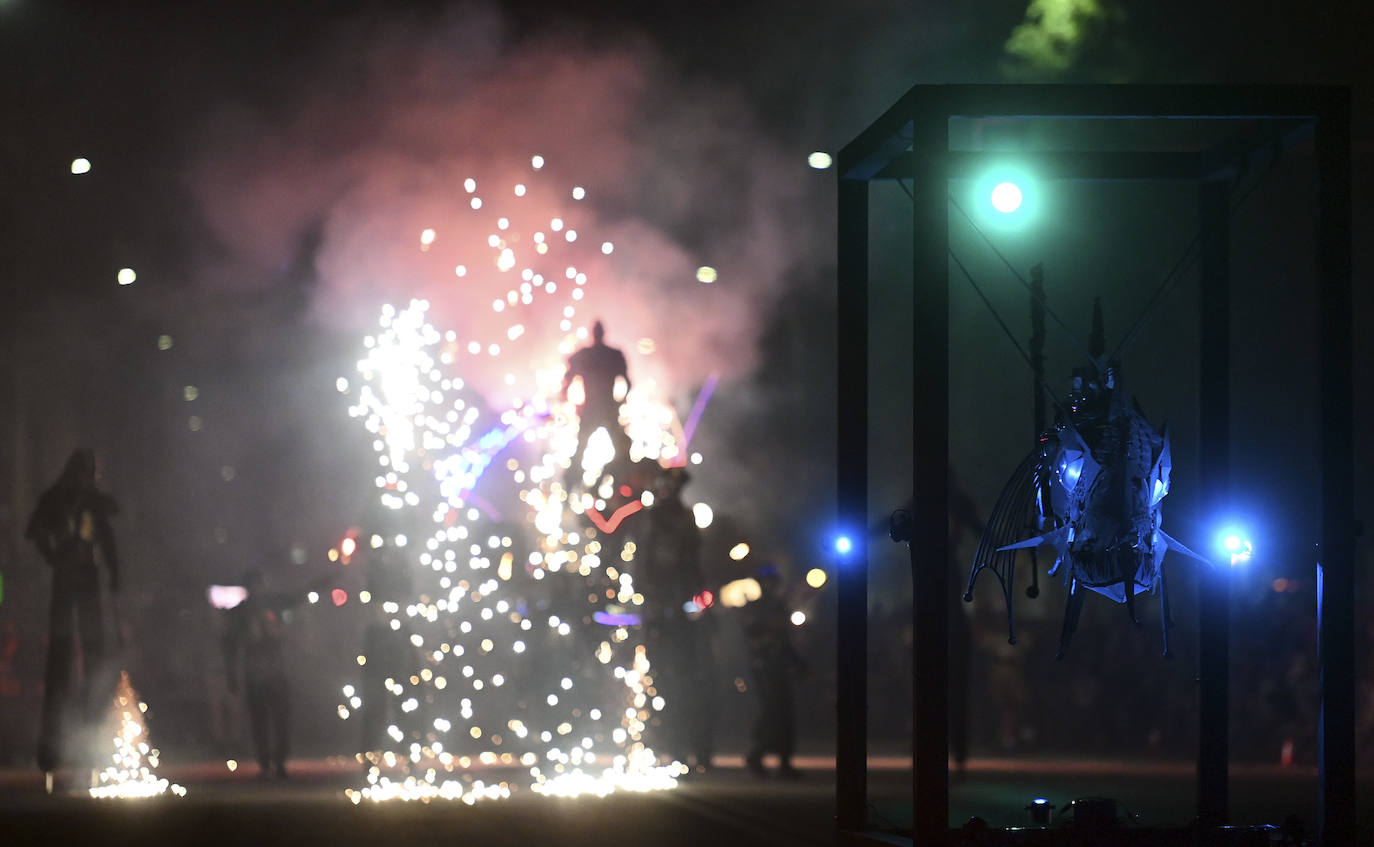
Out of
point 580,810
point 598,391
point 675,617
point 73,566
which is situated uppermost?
point 598,391

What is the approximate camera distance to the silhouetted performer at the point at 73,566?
59.9ft

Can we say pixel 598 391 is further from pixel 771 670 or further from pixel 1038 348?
pixel 1038 348

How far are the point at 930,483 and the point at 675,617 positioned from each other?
9630 millimetres

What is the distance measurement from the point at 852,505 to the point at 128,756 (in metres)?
10.7

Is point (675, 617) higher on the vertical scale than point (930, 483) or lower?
lower

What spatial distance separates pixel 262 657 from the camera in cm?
2042

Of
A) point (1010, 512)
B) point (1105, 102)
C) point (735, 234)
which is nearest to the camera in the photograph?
point (1105, 102)

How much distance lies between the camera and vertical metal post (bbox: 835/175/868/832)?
39.1ft

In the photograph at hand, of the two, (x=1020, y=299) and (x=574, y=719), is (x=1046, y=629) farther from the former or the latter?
(x=574, y=719)

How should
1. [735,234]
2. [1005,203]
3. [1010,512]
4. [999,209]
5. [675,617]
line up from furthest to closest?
[735,234], [675,617], [999,209], [1005,203], [1010,512]

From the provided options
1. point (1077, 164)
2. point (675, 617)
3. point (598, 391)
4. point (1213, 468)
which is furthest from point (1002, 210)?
point (598, 391)

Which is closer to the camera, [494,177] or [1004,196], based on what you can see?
[1004,196]

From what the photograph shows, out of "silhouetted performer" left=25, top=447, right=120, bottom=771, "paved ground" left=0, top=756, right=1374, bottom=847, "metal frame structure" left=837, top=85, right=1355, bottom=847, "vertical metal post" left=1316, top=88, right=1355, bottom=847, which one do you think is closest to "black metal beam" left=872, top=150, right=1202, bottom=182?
"metal frame structure" left=837, top=85, right=1355, bottom=847

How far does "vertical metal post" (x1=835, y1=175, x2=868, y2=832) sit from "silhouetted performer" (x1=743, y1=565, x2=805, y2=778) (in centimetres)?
693
